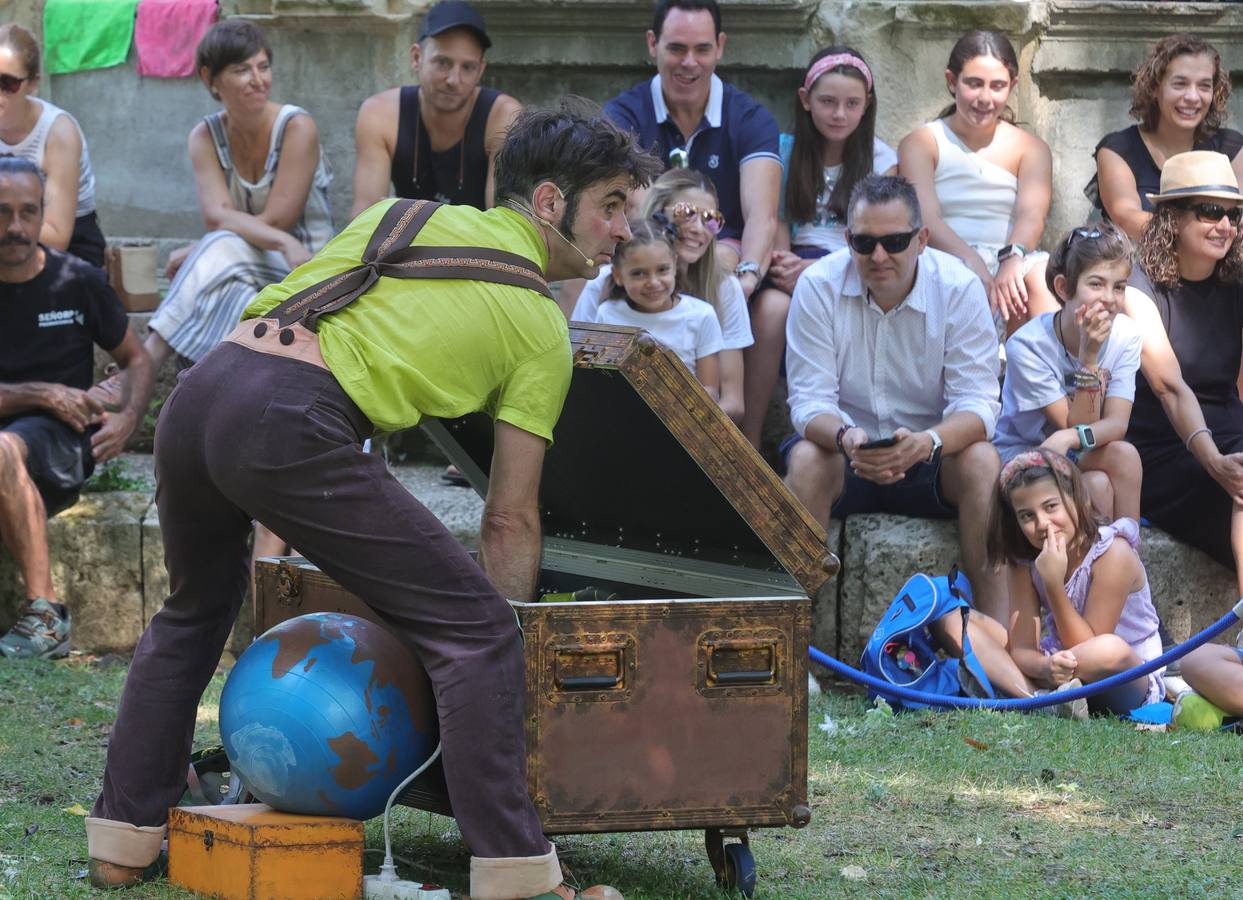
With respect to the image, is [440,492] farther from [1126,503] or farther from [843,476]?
[1126,503]

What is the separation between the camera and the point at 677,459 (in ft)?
12.5

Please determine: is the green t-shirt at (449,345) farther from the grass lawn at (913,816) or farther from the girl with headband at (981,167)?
the girl with headband at (981,167)

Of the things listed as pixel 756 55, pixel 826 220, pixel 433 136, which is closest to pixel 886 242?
pixel 826 220

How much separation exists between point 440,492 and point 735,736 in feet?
11.3

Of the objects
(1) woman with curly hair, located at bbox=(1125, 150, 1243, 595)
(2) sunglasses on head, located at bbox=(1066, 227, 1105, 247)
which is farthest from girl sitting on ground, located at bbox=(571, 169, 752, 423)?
(1) woman with curly hair, located at bbox=(1125, 150, 1243, 595)

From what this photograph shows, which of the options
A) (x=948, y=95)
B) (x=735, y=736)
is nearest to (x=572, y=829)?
(x=735, y=736)

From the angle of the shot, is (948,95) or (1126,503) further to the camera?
(948,95)

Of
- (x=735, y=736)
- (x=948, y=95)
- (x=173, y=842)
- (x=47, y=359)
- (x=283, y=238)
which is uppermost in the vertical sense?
(x=948, y=95)

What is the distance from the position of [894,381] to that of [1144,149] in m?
1.79

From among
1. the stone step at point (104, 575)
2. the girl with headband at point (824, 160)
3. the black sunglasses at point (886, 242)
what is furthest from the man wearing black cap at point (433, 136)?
the black sunglasses at point (886, 242)

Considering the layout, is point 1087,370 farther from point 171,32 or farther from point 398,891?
point 171,32

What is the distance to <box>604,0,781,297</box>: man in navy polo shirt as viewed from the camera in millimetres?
7055

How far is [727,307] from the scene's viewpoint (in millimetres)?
6629

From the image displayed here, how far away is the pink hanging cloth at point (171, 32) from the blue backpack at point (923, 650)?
4.69m
